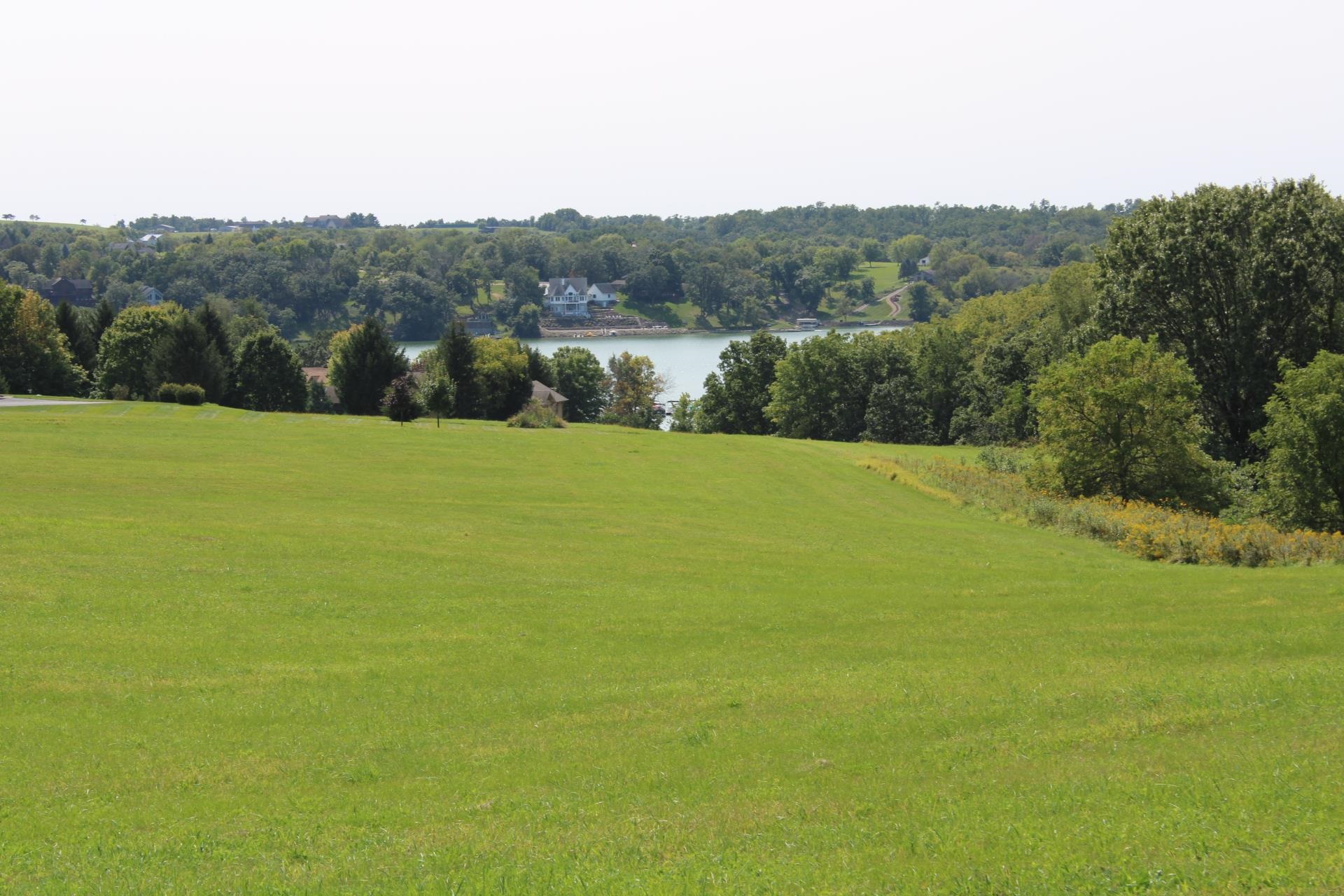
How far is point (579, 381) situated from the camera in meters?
109

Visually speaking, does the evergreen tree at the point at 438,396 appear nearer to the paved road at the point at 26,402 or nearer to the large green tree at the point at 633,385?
the paved road at the point at 26,402

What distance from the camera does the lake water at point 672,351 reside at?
139750 millimetres

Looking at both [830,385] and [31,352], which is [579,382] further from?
[31,352]

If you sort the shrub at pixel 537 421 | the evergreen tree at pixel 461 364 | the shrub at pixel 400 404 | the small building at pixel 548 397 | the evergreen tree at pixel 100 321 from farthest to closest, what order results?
the small building at pixel 548 397
the evergreen tree at pixel 100 321
the evergreen tree at pixel 461 364
the shrub at pixel 537 421
the shrub at pixel 400 404

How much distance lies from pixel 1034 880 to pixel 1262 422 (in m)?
48.8

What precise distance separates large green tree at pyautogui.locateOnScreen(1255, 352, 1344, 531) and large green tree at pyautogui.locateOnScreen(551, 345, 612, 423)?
76097 millimetres

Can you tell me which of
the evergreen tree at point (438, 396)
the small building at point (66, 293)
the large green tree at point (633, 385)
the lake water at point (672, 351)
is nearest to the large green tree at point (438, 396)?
the evergreen tree at point (438, 396)

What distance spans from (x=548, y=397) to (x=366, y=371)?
2114 centimetres

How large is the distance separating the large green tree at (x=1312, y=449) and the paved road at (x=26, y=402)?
52.2 meters

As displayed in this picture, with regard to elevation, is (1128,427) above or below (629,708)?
above

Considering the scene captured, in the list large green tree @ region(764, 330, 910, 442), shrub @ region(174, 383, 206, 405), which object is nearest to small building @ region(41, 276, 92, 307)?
shrub @ region(174, 383, 206, 405)

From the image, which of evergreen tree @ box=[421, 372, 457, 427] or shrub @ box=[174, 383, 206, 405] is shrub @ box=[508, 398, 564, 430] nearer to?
evergreen tree @ box=[421, 372, 457, 427]

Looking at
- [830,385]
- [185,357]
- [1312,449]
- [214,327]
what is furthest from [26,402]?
[830,385]

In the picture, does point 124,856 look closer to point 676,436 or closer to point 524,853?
point 524,853
